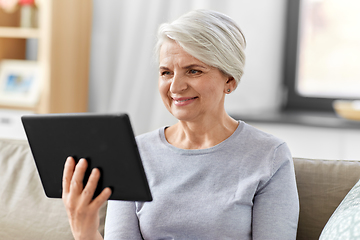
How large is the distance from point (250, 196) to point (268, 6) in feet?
5.73

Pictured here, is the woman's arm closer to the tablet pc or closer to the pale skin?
A: the pale skin

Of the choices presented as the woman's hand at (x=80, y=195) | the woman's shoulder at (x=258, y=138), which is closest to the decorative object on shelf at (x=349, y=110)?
the woman's shoulder at (x=258, y=138)

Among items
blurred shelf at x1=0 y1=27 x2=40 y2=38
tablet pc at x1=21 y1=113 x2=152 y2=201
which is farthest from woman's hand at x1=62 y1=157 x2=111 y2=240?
blurred shelf at x1=0 y1=27 x2=40 y2=38

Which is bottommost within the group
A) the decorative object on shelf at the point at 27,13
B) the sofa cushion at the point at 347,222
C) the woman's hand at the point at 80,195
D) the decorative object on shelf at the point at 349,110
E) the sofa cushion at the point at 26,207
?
the sofa cushion at the point at 26,207

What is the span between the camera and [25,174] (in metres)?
1.60

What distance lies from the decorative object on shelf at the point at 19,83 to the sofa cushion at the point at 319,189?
72.3 inches

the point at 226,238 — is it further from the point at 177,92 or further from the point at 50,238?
the point at 50,238

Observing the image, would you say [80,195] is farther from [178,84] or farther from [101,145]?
[178,84]

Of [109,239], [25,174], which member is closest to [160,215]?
[109,239]

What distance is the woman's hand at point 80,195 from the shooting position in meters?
1.00

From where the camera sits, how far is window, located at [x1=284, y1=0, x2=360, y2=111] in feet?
8.89

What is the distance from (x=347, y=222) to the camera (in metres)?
1.09

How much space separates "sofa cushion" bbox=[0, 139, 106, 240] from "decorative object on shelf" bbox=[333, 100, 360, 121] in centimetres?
156

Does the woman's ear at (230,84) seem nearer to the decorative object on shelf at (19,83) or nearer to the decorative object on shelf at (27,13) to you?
the decorative object on shelf at (19,83)
